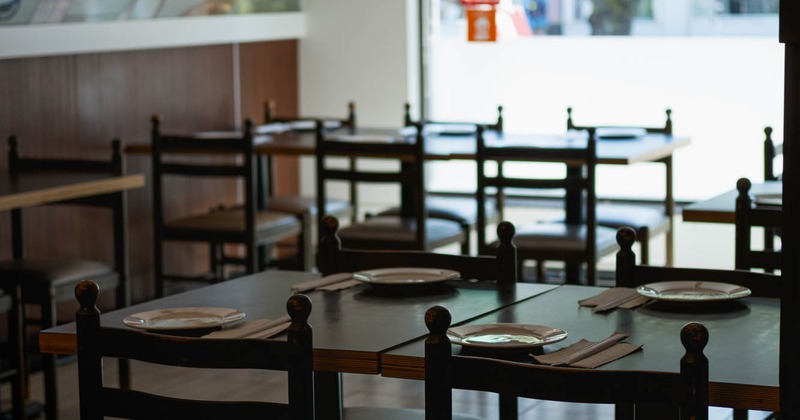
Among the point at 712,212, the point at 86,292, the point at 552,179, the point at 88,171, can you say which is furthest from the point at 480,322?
the point at 88,171

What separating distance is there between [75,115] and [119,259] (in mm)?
1375

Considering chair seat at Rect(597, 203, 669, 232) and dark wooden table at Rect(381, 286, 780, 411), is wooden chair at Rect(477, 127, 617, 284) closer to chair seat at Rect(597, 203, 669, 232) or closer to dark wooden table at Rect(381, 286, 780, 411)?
chair seat at Rect(597, 203, 669, 232)

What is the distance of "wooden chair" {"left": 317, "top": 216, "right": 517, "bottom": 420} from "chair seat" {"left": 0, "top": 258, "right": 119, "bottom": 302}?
138 cm

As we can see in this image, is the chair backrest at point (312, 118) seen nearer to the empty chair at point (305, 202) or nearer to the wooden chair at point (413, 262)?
the empty chair at point (305, 202)

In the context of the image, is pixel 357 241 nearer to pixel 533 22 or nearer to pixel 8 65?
pixel 8 65

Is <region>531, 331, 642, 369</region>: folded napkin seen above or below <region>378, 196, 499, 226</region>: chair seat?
above

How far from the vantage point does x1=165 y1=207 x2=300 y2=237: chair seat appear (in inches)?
212

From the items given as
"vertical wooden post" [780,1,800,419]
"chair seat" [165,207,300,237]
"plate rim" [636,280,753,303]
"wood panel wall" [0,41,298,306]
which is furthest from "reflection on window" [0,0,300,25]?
"vertical wooden post" [780,1,800,419]

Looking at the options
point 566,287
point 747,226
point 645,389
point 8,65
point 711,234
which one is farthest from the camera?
point 711,234

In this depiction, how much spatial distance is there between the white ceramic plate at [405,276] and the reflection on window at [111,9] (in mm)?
2724

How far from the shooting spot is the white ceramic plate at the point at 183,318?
7.86 ft

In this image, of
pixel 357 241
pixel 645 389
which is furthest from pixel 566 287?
pixel 357 241

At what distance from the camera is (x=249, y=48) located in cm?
697

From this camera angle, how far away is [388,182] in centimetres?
496
